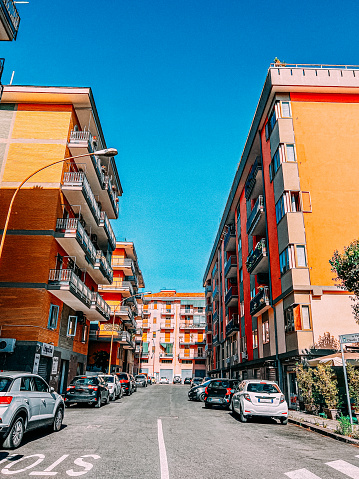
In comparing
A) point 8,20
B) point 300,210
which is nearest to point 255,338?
point 300,210

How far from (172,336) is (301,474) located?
87004 mm

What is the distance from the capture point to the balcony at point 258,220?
1140 inches

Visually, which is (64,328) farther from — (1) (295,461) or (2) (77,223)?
(1) (295,461)

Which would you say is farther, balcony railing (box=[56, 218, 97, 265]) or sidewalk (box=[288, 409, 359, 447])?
balcony railing (box=[56, 218, 97, 265])

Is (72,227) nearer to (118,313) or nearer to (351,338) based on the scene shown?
(351,338)

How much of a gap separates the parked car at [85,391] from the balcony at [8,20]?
621 inches

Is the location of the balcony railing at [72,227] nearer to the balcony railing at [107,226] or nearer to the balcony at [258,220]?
the balcony railing at [107,226]

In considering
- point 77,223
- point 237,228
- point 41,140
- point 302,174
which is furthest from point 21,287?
point 237,228

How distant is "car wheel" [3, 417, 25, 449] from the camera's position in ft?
26.5

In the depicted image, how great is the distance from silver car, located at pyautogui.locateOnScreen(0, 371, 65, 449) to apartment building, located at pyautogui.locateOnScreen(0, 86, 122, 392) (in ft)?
37.7

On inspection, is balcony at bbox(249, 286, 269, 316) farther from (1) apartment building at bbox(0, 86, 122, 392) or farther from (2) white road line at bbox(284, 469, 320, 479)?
(2) white road line at bbox(284, 469, 320, 479)

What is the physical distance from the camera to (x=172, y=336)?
91.6m

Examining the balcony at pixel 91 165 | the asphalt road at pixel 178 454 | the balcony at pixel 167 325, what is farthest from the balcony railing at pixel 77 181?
the balcony at pixel 167 325

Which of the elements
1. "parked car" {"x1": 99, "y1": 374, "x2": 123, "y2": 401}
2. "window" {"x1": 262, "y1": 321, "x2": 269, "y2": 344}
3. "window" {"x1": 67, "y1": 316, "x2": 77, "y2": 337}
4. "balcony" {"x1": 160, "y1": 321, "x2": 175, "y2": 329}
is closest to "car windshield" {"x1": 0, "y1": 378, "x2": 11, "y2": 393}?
"parked car" {"x1": 99, "y1": 374, "x2": 123, "y2": 401}
